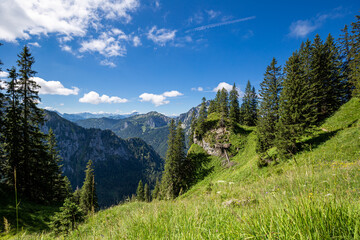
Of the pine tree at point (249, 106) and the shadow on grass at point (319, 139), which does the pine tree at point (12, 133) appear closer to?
the shadow on grass at point (319, 139)

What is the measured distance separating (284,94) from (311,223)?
894 inches

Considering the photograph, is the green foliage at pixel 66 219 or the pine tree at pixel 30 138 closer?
the green foliage at pixel 66 219

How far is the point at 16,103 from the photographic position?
56.0 ft

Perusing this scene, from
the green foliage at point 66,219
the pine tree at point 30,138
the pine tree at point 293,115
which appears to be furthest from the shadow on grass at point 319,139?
the pine tree at point 30,138

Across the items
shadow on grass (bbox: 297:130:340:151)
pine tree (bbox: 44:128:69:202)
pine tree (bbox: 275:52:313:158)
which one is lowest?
pine tree (bbox: 44:128:69:202)

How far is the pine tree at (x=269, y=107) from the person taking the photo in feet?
86.6

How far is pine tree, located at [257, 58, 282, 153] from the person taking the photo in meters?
26.4

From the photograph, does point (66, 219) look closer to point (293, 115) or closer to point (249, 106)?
point (293, 115)

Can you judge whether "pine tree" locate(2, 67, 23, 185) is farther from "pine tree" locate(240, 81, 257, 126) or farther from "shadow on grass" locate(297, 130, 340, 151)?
"pine tree" locate(240, 81, 257, 126)

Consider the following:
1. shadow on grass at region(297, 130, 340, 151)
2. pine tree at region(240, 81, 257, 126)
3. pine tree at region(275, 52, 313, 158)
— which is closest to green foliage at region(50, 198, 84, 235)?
pine tree at region(275, 52, 313, 158)

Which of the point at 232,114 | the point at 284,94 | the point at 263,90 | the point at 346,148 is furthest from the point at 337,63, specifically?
the point at 232,114

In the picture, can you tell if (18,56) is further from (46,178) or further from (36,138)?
(46,178)

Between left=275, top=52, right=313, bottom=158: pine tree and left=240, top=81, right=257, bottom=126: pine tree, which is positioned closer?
left=275, top=52, right=313, bottom=158: pine tree

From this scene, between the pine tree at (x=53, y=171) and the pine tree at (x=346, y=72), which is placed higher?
the pine tree at (x=346, y=72)
